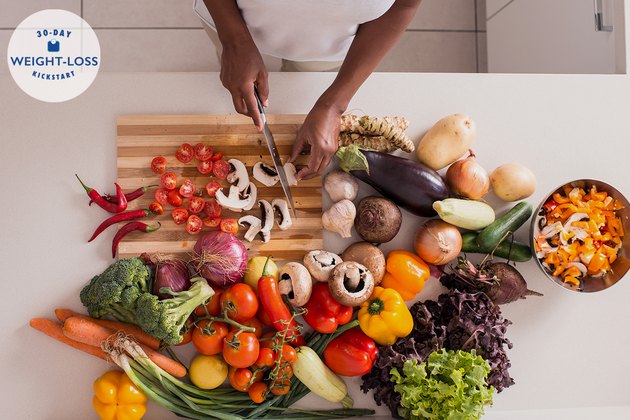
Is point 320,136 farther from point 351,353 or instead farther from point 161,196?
point 351,353

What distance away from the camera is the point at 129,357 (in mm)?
1522

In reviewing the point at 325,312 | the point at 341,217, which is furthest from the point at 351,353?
the point at 341,217

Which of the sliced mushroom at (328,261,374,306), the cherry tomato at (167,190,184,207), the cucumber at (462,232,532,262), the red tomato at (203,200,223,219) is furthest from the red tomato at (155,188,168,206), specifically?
the cucumber at (462,232,532,262)

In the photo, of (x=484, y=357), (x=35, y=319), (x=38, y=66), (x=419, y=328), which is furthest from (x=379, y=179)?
(x=38, y=66)

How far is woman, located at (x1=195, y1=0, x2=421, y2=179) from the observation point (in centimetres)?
129

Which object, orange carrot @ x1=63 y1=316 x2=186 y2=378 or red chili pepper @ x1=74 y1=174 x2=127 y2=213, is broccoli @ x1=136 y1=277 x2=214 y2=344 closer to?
orange carrot @ x1=63 y1=316 x2=186 y2=378

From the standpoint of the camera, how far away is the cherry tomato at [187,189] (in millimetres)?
1589

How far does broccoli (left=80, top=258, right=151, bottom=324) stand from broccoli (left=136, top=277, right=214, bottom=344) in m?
0.04

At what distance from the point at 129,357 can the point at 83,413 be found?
0.85ft

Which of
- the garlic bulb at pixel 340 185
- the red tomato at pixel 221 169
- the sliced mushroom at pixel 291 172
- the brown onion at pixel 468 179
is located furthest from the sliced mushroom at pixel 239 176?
the brown onion at pixel 468 179

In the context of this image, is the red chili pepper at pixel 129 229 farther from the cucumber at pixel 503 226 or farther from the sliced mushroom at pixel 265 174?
the cucumber at pixel 503 226

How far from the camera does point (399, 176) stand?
156cm

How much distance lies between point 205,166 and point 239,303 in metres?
0.41

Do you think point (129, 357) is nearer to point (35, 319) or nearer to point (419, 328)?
point (35, 319)
